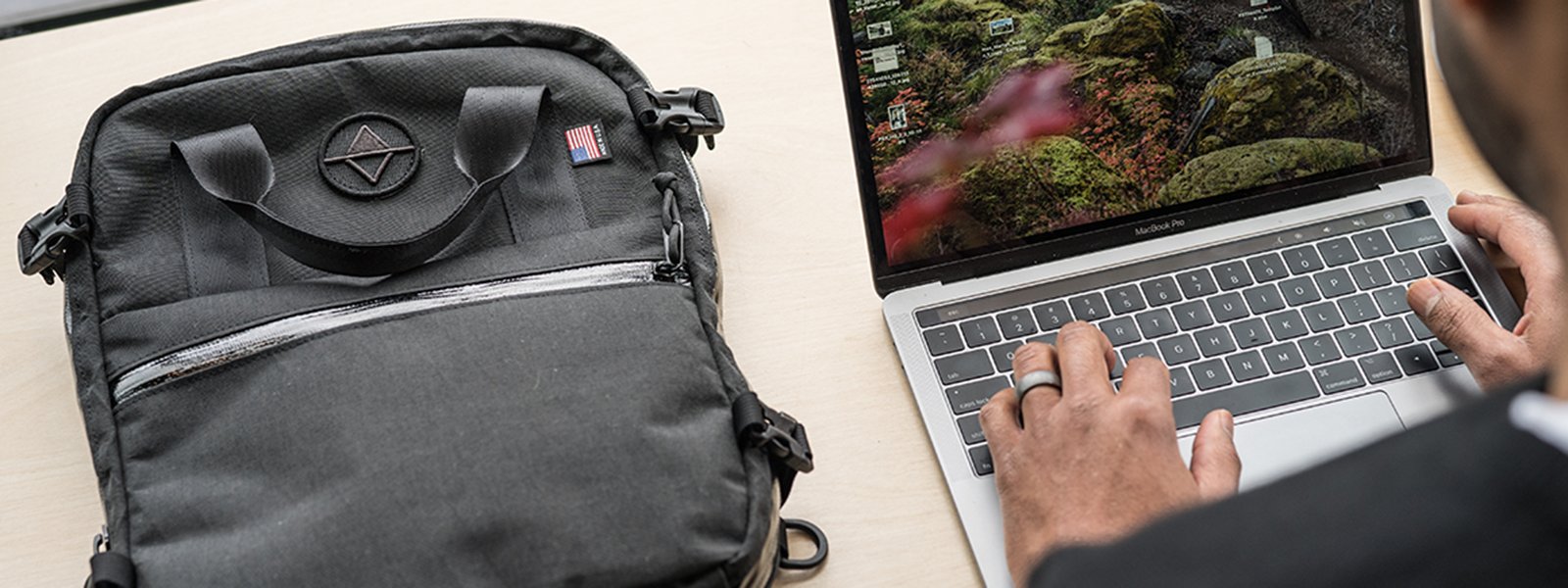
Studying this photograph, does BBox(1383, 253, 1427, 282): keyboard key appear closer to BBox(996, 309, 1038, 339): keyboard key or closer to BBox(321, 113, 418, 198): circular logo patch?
BBox(996, 309, 1038, 339): keyboard key

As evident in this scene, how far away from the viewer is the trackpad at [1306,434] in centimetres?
79

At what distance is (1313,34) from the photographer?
34.2 inches

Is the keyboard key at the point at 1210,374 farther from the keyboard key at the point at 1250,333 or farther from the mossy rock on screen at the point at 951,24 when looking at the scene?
the mossy rock on screen at the point at 951,24

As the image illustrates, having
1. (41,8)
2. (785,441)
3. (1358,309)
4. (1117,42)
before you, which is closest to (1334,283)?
(1358,309)

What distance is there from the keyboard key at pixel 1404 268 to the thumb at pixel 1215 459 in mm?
194

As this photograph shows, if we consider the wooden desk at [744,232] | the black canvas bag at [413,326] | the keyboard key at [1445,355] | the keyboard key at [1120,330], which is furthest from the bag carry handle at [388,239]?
the keyboard key at [1445,355]

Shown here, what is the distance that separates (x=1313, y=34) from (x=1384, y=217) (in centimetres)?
14

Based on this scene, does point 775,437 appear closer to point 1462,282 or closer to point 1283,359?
point 1283,359

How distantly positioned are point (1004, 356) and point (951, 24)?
0.72 ft

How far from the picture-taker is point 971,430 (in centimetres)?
81

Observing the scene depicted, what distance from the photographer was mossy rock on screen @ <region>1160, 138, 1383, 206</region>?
882 millimetres

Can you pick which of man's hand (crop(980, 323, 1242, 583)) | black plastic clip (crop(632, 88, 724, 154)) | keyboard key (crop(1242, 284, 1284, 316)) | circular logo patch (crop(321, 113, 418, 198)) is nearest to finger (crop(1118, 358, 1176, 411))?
man's hand (crop(980, 323, 1242, 583))

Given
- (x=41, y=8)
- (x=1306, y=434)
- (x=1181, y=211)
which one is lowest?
(x=1306, y=434)

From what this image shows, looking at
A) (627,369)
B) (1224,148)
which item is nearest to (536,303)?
(627,369)
